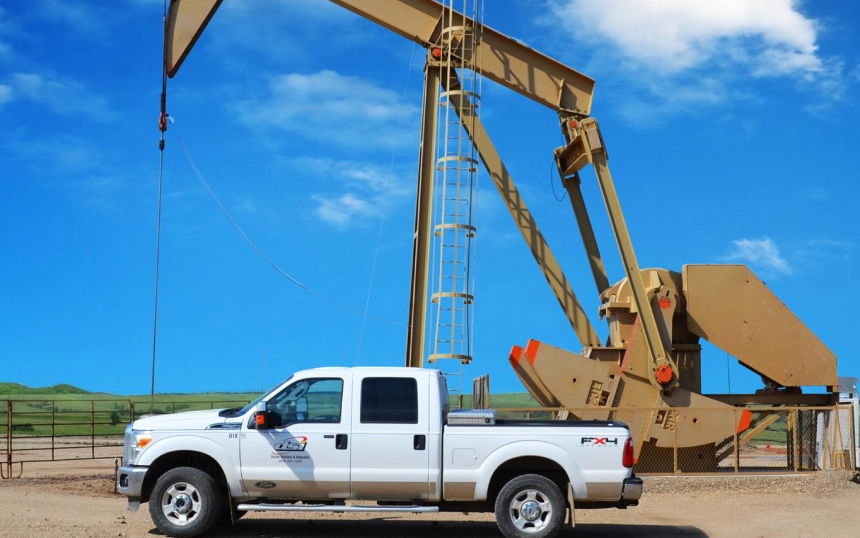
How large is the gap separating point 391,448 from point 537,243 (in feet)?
30.1

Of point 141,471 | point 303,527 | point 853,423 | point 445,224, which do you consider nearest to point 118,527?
point 141,471

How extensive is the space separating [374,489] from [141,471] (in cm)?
247

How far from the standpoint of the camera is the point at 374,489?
33.7 ft

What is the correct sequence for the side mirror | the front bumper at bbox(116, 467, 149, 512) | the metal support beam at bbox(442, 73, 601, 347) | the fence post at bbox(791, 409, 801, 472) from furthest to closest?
the metal support beam at bbox(442, 73, 601, 347)
the fence post at bbox(791, 409, 801, 472)
the front bumper at bbox(116, 467, 149, 512)
the side mirror

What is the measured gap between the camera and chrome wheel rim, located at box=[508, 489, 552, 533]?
33.7 ft

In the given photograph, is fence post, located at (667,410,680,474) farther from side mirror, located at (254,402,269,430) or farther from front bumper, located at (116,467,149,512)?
front bumper, located at (116,467,149,512)

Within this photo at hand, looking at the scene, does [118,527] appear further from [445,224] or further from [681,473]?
[681,473]

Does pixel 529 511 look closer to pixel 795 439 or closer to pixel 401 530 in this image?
pixel 401 530

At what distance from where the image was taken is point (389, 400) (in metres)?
10.4

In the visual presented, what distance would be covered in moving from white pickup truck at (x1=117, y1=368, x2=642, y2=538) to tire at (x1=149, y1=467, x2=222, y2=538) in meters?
0.01

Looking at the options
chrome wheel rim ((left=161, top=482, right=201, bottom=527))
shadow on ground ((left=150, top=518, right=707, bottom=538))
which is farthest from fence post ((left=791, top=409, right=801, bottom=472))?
chrome wheel rim ((left=161, top=482, right=201, bottom=527))

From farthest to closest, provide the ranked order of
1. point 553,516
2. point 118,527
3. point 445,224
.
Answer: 1. point 445,224
2. point 118,527
3. point 553,516

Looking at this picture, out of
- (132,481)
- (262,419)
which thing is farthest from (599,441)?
(132,481)

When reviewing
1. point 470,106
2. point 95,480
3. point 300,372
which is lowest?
point 95,480
